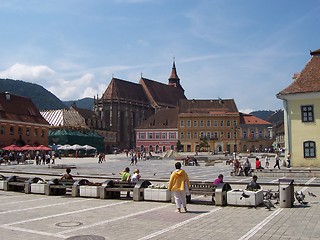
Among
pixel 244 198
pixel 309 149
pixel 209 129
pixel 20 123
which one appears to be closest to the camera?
pixel 244 198

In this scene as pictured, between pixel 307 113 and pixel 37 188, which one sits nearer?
pixel 37 188

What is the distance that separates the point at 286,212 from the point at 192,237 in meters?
4.38

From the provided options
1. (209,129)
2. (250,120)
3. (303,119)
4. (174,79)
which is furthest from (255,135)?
(303,119)

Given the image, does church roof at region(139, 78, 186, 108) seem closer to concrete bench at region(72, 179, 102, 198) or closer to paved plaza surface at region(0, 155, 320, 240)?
concrete bench at region(72, 179, 102, 198)

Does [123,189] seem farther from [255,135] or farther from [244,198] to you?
[255,135]

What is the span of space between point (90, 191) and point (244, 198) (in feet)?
20.3

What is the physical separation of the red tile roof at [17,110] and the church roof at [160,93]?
216 feet

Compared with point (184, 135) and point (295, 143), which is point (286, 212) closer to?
point (295, 143)

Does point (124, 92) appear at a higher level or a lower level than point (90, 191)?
higher

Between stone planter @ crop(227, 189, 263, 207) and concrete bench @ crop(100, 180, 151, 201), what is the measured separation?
3.33m

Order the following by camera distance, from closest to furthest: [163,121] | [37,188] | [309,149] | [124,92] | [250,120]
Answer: [37,188] < [309,149] < [163,121] < [250,120] < [124,92]

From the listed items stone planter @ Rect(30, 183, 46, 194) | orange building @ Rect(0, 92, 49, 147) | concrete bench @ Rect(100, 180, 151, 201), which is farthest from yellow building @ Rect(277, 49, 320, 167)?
orange building @ Rect(0, 92, 49, 147)

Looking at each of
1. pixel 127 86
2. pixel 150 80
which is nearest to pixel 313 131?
pixel 127 86

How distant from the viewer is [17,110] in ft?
253
